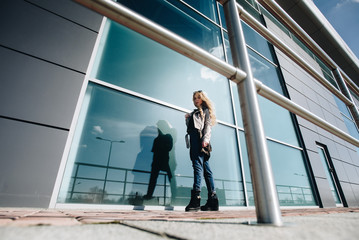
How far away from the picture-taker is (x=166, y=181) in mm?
2377

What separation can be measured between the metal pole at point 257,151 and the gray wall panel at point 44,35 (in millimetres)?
2123

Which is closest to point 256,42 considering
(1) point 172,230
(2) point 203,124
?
(2) point 203,124

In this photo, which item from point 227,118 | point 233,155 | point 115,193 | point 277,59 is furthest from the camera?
point 277,59

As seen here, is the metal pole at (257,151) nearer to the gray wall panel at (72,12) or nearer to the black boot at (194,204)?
the black boot at (194,204)

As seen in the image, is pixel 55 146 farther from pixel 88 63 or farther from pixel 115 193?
pixel 88 63

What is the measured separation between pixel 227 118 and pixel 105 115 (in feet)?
7.52

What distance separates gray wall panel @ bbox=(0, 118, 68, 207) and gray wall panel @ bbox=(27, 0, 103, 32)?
1563mm

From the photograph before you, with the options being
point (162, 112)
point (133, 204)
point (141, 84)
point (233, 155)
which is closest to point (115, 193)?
point (133, 204)

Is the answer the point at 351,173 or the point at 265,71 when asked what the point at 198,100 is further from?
the point at 351,173

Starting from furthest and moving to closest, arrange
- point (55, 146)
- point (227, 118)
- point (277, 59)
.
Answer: point (277, 59)
point (227, 118)
point (55, 146)

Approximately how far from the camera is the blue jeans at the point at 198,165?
203 centimetres

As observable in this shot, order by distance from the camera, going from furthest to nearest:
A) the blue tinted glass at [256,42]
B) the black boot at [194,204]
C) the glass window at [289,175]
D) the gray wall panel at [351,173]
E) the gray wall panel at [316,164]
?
the gray wall panel at [351,173] → the blue tinted glass at [256,42] → the gray wall panel at [316,164] → the glass window at [289,175] → the black boot at [194,204]

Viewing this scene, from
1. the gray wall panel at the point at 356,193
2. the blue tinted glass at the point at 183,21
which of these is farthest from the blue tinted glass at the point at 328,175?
the blue tinted glass at the point at 183,21

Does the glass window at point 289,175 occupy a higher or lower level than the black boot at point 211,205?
higher
